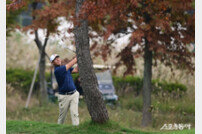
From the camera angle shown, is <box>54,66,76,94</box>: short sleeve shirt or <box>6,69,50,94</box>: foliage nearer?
<box>54,66,76,94</box>: short sleeve shirt

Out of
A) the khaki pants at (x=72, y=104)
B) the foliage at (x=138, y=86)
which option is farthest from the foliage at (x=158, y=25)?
the foliage at (x=138, y=86)

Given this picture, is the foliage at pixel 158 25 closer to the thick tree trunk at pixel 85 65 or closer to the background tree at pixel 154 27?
the background tree at pixel 154 27

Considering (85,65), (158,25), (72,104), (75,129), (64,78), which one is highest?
(158,25)

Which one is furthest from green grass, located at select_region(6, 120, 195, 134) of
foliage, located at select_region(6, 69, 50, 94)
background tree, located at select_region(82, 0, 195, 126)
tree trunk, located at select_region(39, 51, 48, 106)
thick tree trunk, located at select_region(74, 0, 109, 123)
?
foliage, located at select_region(6, 69, 50, 94)

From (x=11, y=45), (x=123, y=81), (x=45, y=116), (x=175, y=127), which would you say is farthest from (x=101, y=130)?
(x=11, y=45)

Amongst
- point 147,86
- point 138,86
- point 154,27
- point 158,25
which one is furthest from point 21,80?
point 158,25

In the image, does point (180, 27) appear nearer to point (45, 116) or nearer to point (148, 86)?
point (148, 86)

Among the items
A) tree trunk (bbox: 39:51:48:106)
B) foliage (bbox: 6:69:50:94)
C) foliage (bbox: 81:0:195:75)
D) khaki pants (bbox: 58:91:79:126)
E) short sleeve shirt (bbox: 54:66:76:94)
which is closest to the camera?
short sleeve shirt (bbox: 54:66:76:94)

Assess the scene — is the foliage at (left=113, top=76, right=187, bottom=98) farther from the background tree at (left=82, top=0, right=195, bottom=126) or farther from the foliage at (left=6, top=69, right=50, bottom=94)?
the foliage at (left=6, top=69, right=50, bottom=94)

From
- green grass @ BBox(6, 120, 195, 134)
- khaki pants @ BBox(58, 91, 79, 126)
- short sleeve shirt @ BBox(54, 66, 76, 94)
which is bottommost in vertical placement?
green grass @ BBox(6, 120, 195, 134)

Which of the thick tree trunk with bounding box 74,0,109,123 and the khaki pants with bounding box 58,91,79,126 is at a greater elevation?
the thick tree trunk with bounding box 74,0,109,123

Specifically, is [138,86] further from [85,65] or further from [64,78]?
[85,65]

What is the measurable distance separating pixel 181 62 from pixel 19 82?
26.0ft

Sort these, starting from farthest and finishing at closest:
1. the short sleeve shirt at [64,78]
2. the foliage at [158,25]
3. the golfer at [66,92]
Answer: the foliage at [158,25], the golfer at [66,92], the short sleeve shirt at [64,78]
